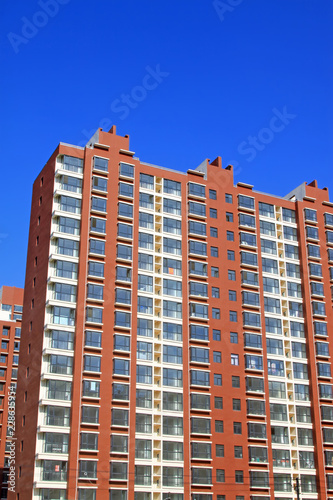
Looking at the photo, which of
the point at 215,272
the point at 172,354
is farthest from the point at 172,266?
the point at 172,354

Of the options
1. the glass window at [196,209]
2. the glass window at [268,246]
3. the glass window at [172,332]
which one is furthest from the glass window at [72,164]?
the glass window at [268,246]

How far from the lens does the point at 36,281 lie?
7362 cm

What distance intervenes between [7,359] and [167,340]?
5631 centimetres

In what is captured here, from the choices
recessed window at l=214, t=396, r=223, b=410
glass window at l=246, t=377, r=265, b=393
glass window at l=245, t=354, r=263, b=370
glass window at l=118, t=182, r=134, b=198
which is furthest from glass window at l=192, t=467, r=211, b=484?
glass window at l=118, t=182, r=134, b=198

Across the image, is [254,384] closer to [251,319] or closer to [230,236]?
[251,319]

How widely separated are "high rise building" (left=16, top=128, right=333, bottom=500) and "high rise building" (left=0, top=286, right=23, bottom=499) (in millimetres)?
38777

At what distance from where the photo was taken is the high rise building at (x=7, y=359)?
113 meters

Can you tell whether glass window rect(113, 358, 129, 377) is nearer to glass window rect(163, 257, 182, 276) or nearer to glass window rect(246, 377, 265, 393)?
glass window rect(163, 257, 182, 276)

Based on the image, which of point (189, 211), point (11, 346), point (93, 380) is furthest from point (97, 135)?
point (11, 346)

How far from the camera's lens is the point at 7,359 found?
396ft

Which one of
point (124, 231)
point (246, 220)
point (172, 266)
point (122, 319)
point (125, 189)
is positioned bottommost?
point (122, 319)

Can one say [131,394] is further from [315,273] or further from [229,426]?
[315,273]

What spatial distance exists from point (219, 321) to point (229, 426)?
1197 centimetres

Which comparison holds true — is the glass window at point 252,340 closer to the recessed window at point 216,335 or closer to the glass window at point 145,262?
the recessed window at point 216,335
